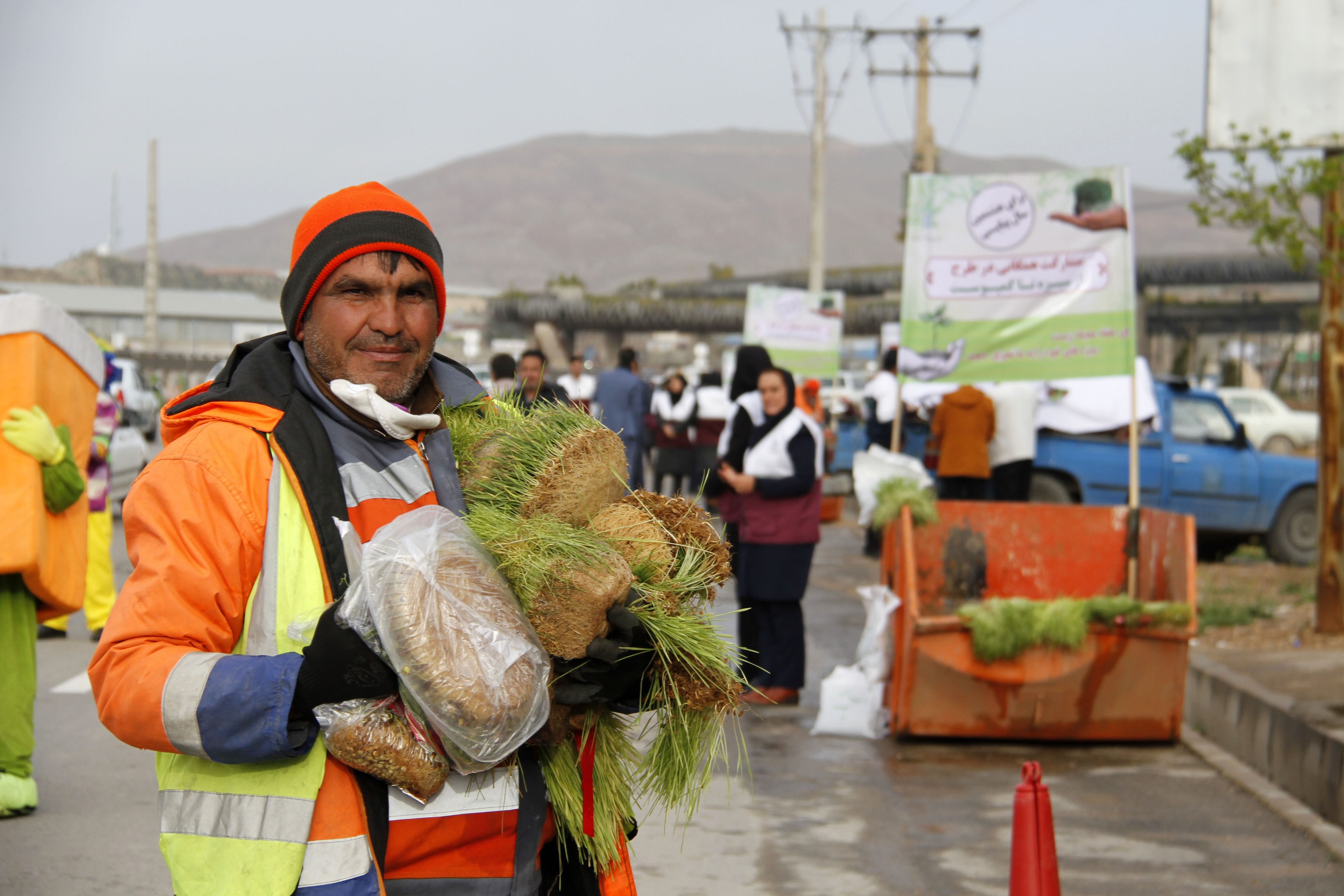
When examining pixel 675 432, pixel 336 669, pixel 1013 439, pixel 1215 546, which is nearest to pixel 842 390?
pixel 675 432

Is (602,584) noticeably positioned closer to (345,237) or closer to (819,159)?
(345,237)

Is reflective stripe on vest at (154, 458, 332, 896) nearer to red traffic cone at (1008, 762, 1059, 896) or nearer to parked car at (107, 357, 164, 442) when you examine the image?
red traffic cone at (1008, 762, 1059, 896)

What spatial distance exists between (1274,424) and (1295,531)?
14.9 meters

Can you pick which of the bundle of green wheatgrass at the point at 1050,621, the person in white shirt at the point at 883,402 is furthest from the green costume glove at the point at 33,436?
the person in white shirt at the point at 883,402

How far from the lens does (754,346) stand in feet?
27.8

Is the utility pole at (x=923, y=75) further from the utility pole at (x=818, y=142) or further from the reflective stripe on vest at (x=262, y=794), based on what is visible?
the reflective stripe on vest at (x=262, y=794)

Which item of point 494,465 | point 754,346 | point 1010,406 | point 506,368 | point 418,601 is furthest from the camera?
point 1010,406

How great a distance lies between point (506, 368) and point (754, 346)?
2.49 m

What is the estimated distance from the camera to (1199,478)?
550 inches

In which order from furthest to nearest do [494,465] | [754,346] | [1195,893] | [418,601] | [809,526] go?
[754,346] < [809,526] < [1195,893] < [494,465] < [418,601]

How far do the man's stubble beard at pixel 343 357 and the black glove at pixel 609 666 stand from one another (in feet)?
1.76

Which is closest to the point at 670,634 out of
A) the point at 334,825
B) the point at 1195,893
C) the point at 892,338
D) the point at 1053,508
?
the point at 334,825

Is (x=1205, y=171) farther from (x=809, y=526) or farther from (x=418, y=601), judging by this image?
(x=418, y=601)

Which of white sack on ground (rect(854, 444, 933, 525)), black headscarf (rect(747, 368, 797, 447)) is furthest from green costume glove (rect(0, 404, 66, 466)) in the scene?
white sack on ground (rect(854, 444, 933, 525))
